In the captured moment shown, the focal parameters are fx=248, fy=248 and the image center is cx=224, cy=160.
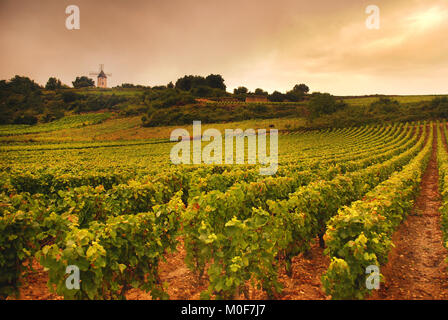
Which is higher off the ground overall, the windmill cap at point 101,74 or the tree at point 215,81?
the windmill cap at point 101,74

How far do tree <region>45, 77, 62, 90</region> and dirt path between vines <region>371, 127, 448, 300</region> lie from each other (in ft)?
539

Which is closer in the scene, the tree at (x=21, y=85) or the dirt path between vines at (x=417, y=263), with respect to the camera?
the dirt path between vines at (x=417, y=263)

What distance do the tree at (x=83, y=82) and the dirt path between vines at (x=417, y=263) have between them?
587ft

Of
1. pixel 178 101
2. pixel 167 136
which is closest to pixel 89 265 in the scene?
pixel 167 136

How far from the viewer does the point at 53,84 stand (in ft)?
446

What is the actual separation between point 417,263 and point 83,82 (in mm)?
183068

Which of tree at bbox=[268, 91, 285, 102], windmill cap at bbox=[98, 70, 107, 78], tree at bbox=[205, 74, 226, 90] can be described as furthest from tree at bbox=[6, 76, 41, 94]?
tree at bbox=[268, 91, 285, 102]

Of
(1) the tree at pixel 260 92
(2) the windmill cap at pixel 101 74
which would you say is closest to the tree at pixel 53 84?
(2) the windmill cap at pixel 101 74

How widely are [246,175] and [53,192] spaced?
28.0ft

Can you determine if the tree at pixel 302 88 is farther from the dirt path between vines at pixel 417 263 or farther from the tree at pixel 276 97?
the dirt path between vines at pixel 417 263

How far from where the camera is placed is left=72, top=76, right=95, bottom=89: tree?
154 metres

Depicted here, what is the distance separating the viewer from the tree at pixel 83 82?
507 feet

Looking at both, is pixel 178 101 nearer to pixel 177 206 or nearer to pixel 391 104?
pixel 391 104

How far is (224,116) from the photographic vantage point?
94625 mm
